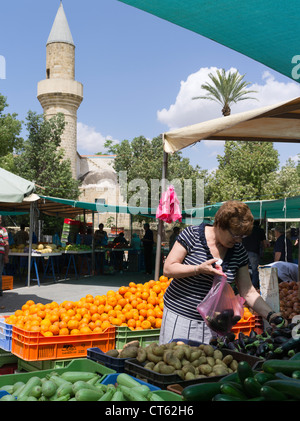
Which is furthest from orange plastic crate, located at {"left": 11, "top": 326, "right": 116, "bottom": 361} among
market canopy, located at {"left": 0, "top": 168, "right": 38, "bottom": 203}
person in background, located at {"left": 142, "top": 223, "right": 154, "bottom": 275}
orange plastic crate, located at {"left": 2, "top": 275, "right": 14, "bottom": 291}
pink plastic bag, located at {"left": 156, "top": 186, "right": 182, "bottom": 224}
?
person in background, located at {"left": 142, "top": 223, "right": 154, "bottom": 275}

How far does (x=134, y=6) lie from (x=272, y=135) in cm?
263

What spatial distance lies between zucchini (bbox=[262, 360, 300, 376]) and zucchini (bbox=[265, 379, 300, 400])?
26cm

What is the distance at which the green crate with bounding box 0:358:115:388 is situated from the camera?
250 cm

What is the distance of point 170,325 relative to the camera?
130 inches

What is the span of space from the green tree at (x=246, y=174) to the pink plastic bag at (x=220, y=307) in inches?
1143

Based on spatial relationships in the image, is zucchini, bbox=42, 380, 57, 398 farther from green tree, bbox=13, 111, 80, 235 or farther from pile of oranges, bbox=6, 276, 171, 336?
green tree, bbox=13, 111, 80, 235

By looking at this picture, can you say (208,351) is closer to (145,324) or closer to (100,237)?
(145,324)

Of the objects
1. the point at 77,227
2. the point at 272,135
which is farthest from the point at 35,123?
the point at 272,135

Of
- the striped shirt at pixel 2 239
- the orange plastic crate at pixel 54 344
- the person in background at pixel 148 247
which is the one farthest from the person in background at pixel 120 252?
the orange plastic crate at pixel 54 344

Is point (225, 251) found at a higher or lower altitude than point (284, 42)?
lower

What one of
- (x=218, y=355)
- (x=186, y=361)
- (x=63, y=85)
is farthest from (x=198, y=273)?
(x=63, y=85)

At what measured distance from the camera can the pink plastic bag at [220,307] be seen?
3072 millimetres

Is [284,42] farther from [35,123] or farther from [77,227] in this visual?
[35,123]

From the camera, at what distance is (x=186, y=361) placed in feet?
8.20
